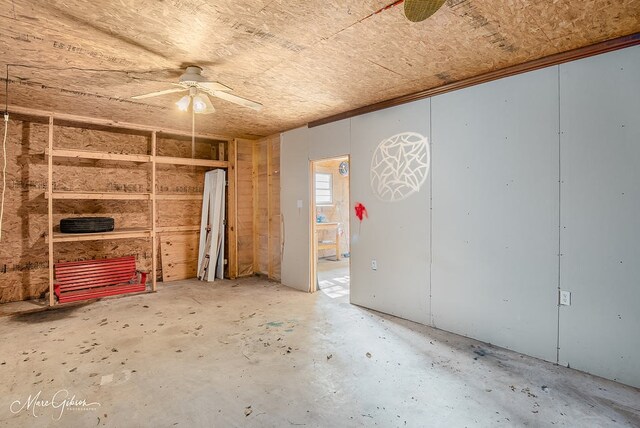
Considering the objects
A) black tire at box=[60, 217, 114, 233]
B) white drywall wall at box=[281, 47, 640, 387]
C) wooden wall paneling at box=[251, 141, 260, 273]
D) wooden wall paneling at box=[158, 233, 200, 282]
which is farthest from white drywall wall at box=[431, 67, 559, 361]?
black tire at box=[60, 217, 114, 233]

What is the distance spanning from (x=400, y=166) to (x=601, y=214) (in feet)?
5.77

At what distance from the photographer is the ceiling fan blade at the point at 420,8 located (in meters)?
1.53

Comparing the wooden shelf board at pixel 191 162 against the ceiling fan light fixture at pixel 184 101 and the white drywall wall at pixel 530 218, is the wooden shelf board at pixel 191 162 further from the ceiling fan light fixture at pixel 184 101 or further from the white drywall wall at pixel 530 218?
the white drywall wall at pixel 530 218

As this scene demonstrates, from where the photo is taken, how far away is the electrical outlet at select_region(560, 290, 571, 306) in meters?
2.51

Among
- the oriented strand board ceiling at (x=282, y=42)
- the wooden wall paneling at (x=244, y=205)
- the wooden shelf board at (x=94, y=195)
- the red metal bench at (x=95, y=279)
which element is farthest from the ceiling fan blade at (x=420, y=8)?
the red metal bench at (x=95, y=279)

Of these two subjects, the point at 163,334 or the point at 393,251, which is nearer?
the point at 163,334

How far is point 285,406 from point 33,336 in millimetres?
2803

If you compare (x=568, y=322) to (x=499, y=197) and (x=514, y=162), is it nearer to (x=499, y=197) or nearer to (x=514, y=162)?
(x=499, y=197)

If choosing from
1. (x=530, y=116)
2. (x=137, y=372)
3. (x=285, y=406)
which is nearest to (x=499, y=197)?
(x=530, y=116)

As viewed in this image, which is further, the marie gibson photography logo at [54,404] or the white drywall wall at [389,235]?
the white drywall wall at [389,235]

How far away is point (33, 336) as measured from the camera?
3121 millimetres

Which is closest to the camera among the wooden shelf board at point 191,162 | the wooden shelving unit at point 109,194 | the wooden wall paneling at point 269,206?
the wooden shelving unit at point 109,194

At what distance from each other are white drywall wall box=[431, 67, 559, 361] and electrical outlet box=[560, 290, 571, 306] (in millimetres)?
46

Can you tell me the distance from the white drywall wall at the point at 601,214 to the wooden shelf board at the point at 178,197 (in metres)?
5.12
